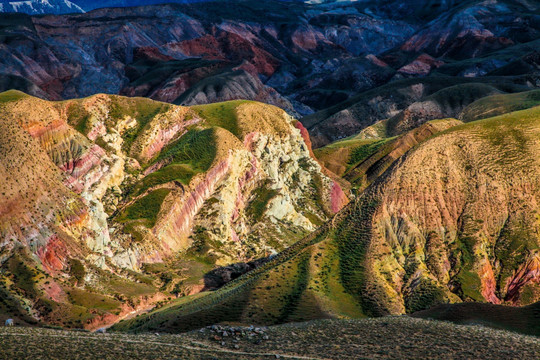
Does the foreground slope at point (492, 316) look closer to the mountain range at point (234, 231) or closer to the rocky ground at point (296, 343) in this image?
the mountain range at point (234, 231)

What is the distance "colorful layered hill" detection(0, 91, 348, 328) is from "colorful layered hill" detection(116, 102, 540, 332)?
17.3 meters

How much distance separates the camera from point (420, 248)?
8350 cm

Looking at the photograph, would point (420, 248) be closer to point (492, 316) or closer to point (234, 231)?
point (492, 316)

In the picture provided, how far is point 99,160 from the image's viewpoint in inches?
5187

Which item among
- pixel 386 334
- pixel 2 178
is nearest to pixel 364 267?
pixel 386 334

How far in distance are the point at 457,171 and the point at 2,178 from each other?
69966mm

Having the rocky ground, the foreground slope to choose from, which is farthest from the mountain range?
the rocky ground

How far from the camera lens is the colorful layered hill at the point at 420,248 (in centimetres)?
7488

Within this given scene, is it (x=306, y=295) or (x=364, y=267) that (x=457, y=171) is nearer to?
(x=364, y=267)

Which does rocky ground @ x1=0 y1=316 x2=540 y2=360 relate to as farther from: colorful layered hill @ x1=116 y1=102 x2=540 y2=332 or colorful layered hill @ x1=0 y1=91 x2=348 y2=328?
colorful layered hill @ x1=0 y1=91 x2=348 y2=328

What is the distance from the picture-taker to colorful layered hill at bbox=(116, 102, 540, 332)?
7488 cm

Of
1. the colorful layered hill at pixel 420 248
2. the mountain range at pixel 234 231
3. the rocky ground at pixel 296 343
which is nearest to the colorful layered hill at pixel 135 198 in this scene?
the mountain range at pixel 234 231

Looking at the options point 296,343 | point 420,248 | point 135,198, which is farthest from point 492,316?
point 135,198

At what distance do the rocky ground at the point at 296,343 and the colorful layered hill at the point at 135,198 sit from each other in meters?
44.0
